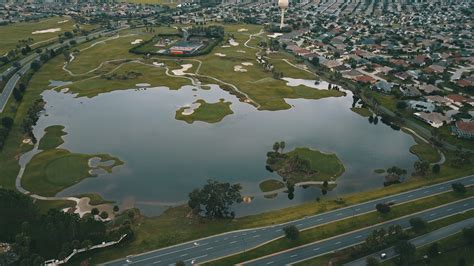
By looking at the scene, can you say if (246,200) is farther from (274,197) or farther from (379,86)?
(379,86)

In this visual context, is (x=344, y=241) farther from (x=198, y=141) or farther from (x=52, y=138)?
(x=52, y=138)

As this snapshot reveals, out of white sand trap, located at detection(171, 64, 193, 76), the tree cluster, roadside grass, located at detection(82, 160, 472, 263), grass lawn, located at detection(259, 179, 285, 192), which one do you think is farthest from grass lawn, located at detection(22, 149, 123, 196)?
white sand trap, located at detection(171, 64, 193, 76)

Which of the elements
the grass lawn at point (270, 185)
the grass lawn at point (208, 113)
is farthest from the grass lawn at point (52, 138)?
the grass lawn at point (270, 185)

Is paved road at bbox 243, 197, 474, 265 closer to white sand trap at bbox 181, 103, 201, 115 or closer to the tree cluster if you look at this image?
the tree cluster

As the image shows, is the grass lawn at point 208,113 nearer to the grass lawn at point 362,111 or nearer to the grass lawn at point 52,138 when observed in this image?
the grass lawn at point 52,138

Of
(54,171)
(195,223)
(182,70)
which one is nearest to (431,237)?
(195,223)

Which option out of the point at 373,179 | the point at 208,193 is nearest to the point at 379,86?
the point at 373,179

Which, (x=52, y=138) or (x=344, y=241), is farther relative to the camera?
(x=52, y=138)
